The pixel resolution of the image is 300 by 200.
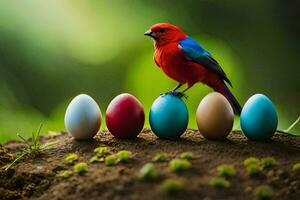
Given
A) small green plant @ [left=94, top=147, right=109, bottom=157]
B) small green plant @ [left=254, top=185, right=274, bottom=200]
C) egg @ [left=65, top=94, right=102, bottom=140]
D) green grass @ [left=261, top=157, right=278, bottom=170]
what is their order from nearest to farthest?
small green plant @ [left=254, top=185, right=274, bottom=200] < green grass @ [left=261, top=157, right=278, bottom=170] < small green plant @ [left=94, top=147, right=109, bottom=157] < egg @ [left=65, top=94, right=102, bottom=140]

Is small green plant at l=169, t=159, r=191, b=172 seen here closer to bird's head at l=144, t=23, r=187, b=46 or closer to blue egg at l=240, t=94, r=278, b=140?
blue egg at l=240, t=94, r=278, b=140

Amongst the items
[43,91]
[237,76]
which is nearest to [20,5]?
→ [43,91]

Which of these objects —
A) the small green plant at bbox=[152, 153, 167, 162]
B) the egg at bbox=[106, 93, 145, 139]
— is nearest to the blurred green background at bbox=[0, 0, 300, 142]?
the egg at bbox=[106, 93, 145, 139]

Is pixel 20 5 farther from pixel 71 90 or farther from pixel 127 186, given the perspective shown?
pixel 127 186

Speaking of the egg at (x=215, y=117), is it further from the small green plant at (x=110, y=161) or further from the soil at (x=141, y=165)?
the small green plant at (x=110, y=161)

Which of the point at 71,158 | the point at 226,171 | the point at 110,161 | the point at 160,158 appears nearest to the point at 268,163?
the point at 226,171
